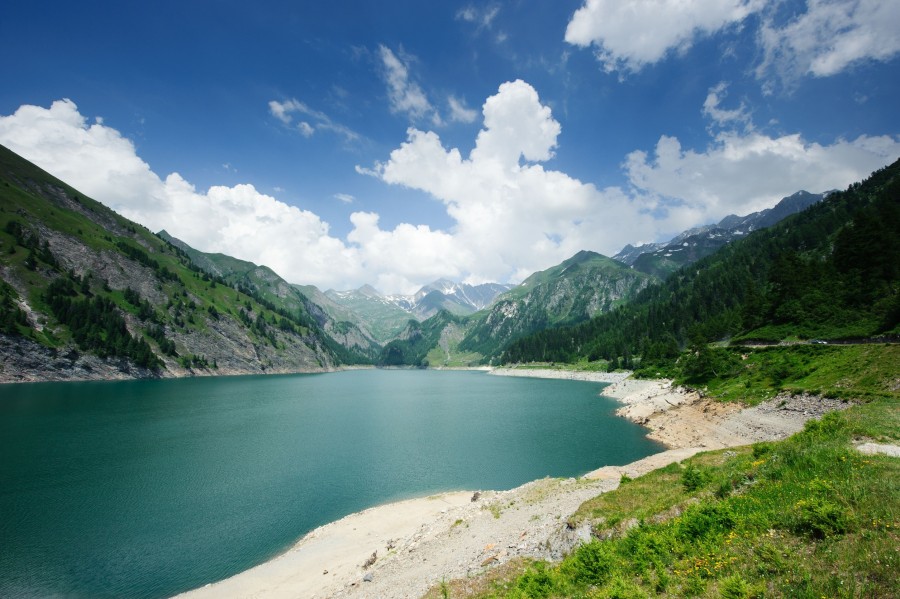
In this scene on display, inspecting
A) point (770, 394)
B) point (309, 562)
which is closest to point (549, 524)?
point (309, 562)

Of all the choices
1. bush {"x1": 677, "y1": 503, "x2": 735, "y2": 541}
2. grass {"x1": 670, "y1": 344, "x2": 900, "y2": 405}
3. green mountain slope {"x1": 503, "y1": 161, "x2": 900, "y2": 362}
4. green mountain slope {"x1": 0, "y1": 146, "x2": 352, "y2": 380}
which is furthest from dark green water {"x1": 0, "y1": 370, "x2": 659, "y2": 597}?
green mountain slope {"x1": 0, "y1": 146, "x2": 352, "y2": 380}

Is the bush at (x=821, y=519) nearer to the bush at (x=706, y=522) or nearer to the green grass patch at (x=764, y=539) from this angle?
the green grass patch at (x=764, y=539)

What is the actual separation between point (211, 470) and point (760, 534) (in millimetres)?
55322

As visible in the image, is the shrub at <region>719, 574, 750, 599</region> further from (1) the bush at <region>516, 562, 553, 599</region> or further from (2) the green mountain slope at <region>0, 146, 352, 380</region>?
(2) the green mountain slope at <region>0, 146, 352, 380</region>

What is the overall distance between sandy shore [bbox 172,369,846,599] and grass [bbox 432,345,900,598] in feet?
10.4

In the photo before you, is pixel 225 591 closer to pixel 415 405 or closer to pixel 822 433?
pixel 822 433

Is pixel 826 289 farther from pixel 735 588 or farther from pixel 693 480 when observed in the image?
pixel 735 588

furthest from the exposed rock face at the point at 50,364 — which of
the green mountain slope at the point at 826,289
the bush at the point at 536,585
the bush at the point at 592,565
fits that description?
the green mountain slope at the point at 826,289

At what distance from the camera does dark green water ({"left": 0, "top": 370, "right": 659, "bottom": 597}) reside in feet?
93.1

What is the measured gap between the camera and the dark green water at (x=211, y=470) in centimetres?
2838

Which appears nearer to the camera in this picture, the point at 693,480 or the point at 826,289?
the point at 693,480

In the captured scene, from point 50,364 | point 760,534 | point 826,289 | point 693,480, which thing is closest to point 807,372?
point 826,289

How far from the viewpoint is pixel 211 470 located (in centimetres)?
4762

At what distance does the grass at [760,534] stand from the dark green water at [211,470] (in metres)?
26.2
